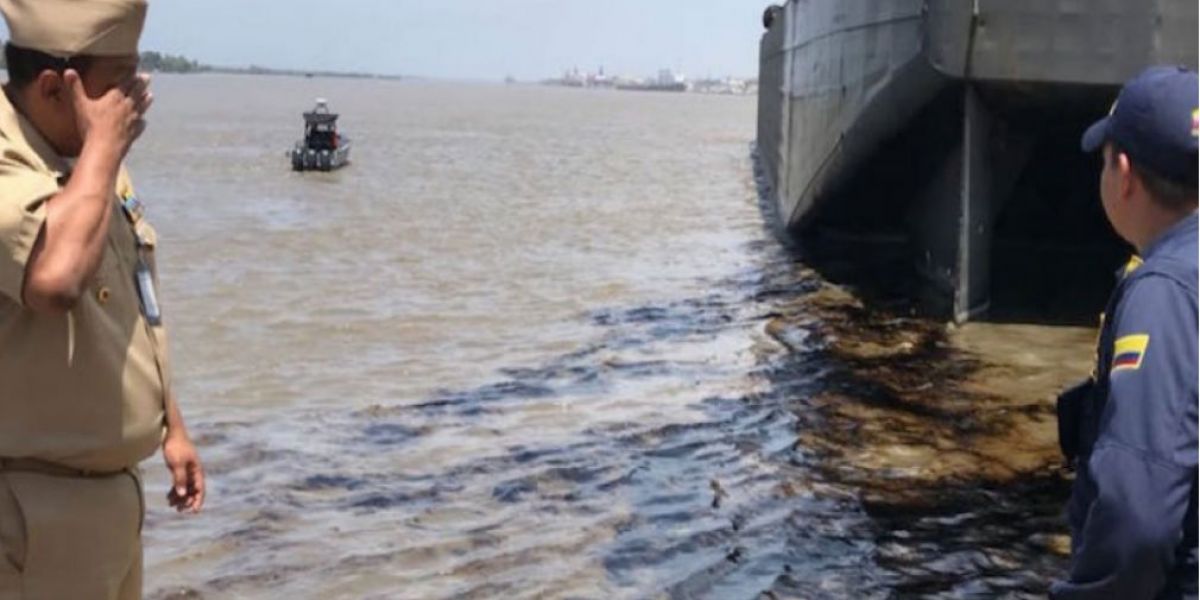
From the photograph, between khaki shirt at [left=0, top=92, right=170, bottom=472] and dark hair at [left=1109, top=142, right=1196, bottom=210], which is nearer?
dark hair at [left=1109, top=142, right=1196, bottom=210]

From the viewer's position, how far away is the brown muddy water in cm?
594

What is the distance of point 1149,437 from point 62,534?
1970 mm

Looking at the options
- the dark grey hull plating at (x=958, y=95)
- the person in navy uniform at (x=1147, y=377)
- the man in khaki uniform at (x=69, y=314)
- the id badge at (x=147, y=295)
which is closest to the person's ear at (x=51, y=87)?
the man in khaki uniform at (x=69, y=314)

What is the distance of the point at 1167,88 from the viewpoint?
247 cm

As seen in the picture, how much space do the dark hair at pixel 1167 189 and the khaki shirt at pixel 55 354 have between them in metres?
1.92

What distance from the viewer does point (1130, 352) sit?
2.32 m

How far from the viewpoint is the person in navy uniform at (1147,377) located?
229 centimetres

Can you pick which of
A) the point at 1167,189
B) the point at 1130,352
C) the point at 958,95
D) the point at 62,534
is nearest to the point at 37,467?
the point at 62,534

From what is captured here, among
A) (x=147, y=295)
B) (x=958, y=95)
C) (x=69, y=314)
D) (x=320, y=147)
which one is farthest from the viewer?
(x=320, y=147)

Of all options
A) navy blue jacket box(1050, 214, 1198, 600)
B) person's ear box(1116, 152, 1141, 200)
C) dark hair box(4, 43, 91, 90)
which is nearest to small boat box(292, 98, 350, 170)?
dark hair box(4, 43, 91, 90)

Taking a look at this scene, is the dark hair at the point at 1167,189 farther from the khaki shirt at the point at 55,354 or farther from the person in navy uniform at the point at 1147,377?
the khaki shirt at the point at 55,354

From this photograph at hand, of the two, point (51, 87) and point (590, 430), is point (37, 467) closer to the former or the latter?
point (51, 87)

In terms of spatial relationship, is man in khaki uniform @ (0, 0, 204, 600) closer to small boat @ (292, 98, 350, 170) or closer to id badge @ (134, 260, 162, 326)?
id badge @ (134, 260, 162, 326)

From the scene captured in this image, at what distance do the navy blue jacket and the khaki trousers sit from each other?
1.83m
